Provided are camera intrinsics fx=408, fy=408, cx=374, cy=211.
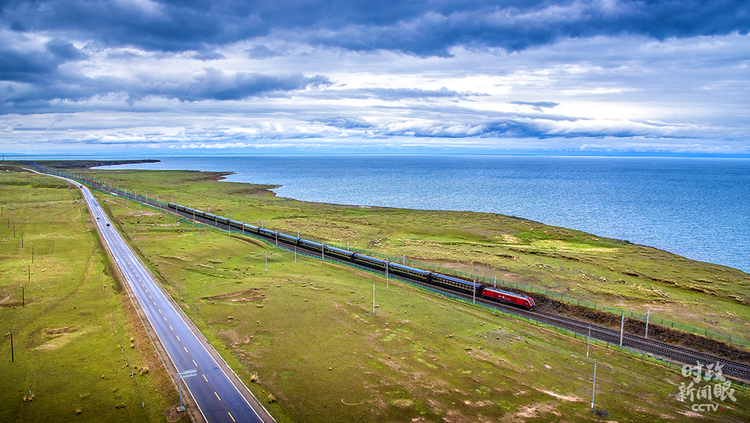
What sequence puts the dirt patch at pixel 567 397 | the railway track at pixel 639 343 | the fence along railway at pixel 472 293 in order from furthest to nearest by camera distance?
the fence along railway at pixel 472 293
the railway track at pixel 639 343
the dirt patch at pixel 567 397

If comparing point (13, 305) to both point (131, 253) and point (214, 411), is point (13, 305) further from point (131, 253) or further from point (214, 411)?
point (214, 411)

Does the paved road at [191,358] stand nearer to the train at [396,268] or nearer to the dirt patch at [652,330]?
the train at [396,268]

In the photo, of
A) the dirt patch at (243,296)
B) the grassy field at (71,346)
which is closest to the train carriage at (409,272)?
the dirt patch at (243,296)

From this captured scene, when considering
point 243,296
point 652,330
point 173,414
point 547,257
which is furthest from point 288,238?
point 652,330

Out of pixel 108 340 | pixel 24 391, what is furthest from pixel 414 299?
pixel 24 391

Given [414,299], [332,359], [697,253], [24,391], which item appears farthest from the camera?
[697,253]
